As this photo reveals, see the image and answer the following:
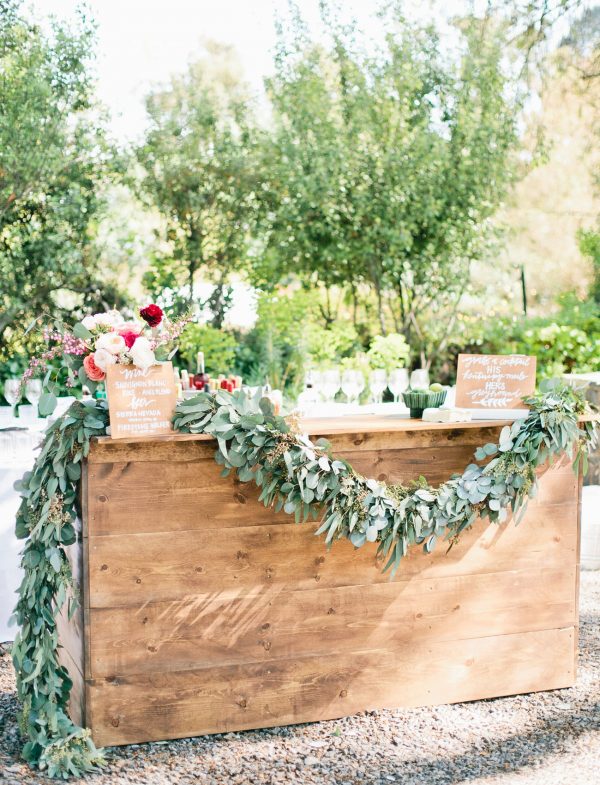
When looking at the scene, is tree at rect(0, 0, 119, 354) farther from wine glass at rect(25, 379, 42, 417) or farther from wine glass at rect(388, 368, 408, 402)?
wine glass at rect(388, 368, 408, 402)

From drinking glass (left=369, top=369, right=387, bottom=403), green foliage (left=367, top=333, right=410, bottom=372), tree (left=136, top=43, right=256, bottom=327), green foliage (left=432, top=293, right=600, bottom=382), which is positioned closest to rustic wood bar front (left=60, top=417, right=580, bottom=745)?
drinking glass (left=369, top=369, right=387, bottom=403)

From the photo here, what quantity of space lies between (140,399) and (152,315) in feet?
0.81

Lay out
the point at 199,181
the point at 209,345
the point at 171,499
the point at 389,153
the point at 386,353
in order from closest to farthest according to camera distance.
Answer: the point at 171,499 < the point at 386,353 < the point at 209,345 < the point at 389,153 < the point at 199,181

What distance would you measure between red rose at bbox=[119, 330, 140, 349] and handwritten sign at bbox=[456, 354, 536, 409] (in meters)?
1.07

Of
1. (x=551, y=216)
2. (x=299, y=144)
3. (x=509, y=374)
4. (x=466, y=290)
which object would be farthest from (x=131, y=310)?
(x=551, y=216)

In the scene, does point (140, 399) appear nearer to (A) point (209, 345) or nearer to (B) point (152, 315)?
(B) point (152, 315)

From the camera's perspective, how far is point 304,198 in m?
7.52

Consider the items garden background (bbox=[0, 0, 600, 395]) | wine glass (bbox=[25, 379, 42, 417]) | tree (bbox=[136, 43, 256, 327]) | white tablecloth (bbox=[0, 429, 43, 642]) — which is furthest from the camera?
tree (bbox=[136, 43, 256, 327])

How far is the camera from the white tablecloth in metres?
3.24

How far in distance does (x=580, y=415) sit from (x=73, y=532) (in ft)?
5.39

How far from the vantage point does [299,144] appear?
748 centimetres

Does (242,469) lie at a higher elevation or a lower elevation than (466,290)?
lower

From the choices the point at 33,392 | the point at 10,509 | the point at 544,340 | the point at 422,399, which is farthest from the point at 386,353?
the point at 10,509

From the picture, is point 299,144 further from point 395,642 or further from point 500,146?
point 395,642
